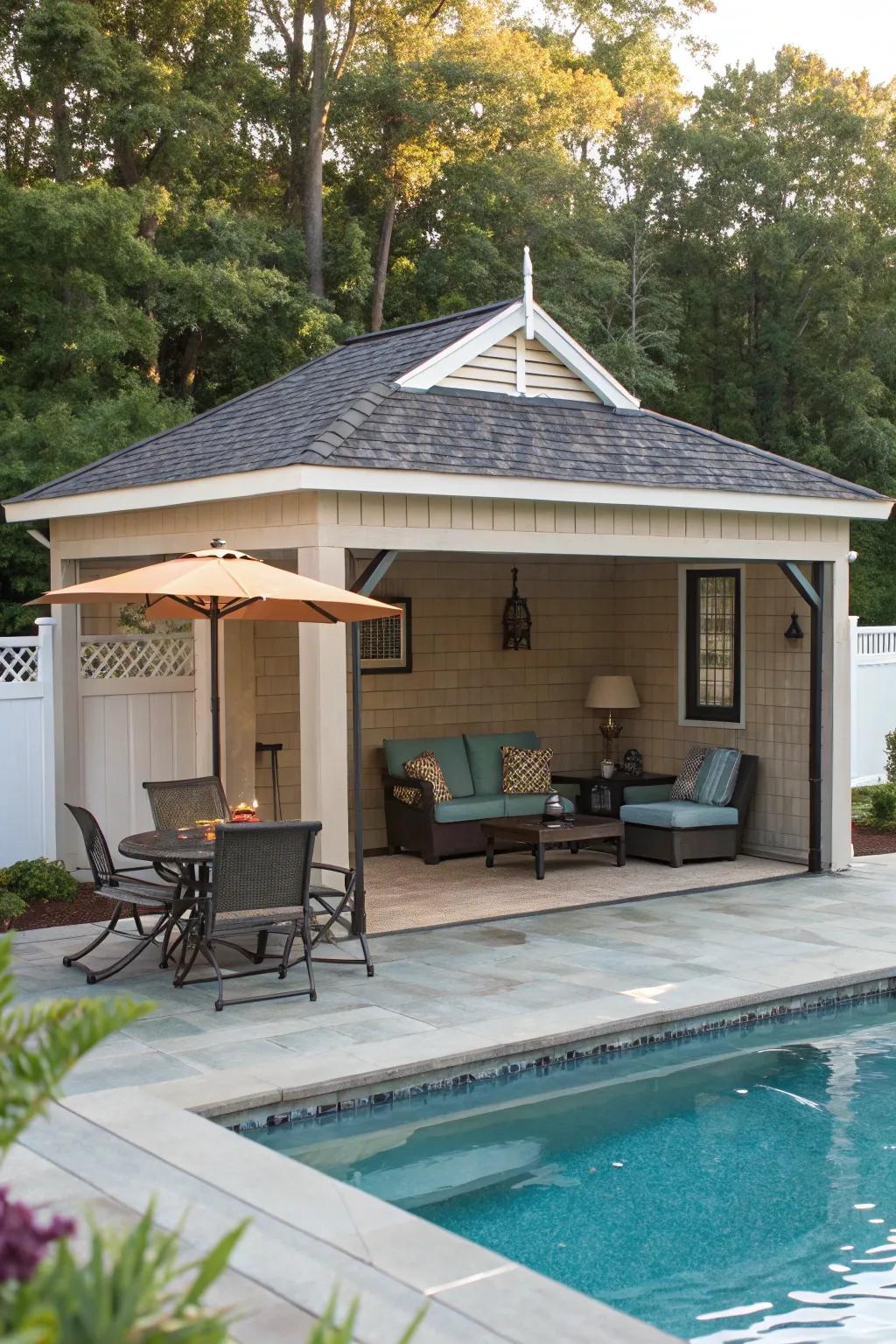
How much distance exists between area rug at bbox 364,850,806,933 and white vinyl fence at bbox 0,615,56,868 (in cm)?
232

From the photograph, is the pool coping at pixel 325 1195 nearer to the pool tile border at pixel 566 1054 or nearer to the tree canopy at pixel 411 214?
the pool tile border at pixel 566 1054

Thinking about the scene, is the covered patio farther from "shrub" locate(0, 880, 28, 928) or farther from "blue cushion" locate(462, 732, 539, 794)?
"shrub" locate(0, 880, 28, 928)

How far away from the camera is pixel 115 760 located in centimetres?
1034

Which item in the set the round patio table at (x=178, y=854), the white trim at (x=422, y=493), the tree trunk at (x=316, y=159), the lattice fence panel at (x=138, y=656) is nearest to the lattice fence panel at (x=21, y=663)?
the lattice fence panel at (x=138, y=656)

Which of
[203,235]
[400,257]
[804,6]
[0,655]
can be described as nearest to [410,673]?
[0,655]

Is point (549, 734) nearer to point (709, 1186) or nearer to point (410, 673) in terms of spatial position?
point (410, 673)

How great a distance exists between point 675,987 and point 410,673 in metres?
5.59

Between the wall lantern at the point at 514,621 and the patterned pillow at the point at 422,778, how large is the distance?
1669 mm

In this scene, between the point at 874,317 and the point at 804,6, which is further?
the point at 804,6

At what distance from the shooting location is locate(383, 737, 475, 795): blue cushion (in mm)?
12039

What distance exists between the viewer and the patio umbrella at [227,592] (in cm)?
725

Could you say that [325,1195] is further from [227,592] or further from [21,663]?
[21,663]

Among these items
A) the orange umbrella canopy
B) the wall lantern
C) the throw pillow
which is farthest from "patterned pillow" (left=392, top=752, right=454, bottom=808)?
the orange umbrella canopy

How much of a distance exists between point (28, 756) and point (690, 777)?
5208 mm
